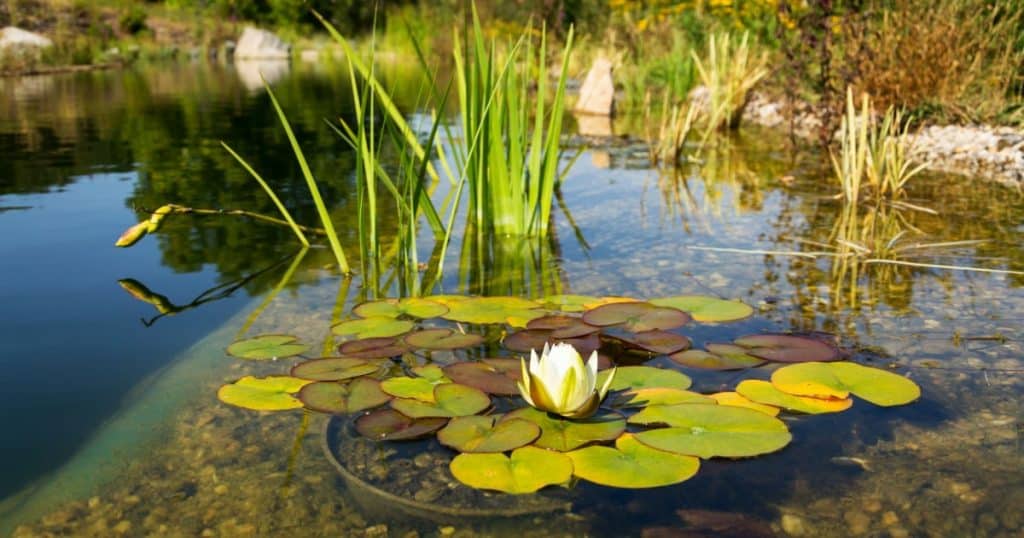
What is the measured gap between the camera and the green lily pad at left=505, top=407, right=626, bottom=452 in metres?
1.49

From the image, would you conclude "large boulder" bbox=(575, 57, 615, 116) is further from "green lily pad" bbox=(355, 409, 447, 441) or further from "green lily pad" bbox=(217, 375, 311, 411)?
"green lily pad" bbox=(355, 409, 447, 441)

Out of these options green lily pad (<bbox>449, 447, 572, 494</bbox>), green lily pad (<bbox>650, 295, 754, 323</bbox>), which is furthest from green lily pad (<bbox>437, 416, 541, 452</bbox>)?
green lily pad (<bbox>650, 295, 754, 323</bbox>)

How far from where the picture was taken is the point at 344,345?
6.52 feet

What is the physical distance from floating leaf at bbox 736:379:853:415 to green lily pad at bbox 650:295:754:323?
16.6 inches

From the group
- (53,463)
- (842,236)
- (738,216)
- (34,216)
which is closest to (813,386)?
(53,463)

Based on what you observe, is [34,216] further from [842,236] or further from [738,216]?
[842,236]

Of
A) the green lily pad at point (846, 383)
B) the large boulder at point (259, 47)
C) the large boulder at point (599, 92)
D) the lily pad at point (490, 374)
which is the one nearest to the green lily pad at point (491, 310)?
the lily pad at point (490, 374)

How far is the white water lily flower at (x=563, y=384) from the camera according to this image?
1.51m

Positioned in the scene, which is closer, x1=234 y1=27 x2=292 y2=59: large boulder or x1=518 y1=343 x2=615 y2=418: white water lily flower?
x1=518 y1=343 x2=615 y2=418: white water lily flower

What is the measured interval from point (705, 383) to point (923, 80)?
393cm

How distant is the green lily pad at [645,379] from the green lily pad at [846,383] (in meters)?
0.19

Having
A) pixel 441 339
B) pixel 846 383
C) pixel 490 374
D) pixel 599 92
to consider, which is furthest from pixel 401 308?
pixel 599 92

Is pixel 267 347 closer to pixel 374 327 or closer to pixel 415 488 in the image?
pixel 374 327

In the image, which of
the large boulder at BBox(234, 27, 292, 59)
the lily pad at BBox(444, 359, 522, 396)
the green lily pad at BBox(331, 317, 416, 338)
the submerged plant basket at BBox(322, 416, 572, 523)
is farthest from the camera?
the large boulder at BBox(234, 27, 292, 59)
